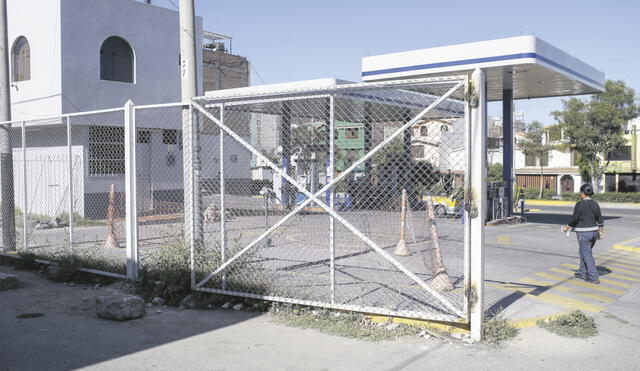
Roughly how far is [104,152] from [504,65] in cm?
1319

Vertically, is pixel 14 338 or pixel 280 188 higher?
pixel 280 188

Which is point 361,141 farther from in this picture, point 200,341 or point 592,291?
point 592,291

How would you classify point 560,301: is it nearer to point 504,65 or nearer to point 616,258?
point 616,258

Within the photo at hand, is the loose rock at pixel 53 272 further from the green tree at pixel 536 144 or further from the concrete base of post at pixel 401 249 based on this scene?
the green tree at pixel 536 144

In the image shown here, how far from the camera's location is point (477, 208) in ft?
18.4

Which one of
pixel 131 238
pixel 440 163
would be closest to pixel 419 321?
pixel 440 163

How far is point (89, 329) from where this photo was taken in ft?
20.5

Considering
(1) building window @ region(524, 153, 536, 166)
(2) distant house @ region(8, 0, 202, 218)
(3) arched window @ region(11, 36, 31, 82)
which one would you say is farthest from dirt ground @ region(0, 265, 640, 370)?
(1) building window @ region(524, 153, 536, 166)

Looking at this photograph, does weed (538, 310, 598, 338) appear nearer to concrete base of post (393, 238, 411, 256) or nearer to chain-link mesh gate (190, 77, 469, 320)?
chain-link mesh gate (190, 77, 469, 320)

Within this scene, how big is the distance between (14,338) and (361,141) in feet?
14.5

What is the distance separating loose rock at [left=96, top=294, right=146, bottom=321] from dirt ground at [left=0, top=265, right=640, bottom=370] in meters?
Answer: 0.10

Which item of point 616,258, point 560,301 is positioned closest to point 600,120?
point 616,258

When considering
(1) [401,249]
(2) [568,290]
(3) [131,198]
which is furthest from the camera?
(1) [401,249]

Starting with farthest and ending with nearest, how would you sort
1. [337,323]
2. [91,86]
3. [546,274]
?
[91,86] → [546,274] → [337,323]
